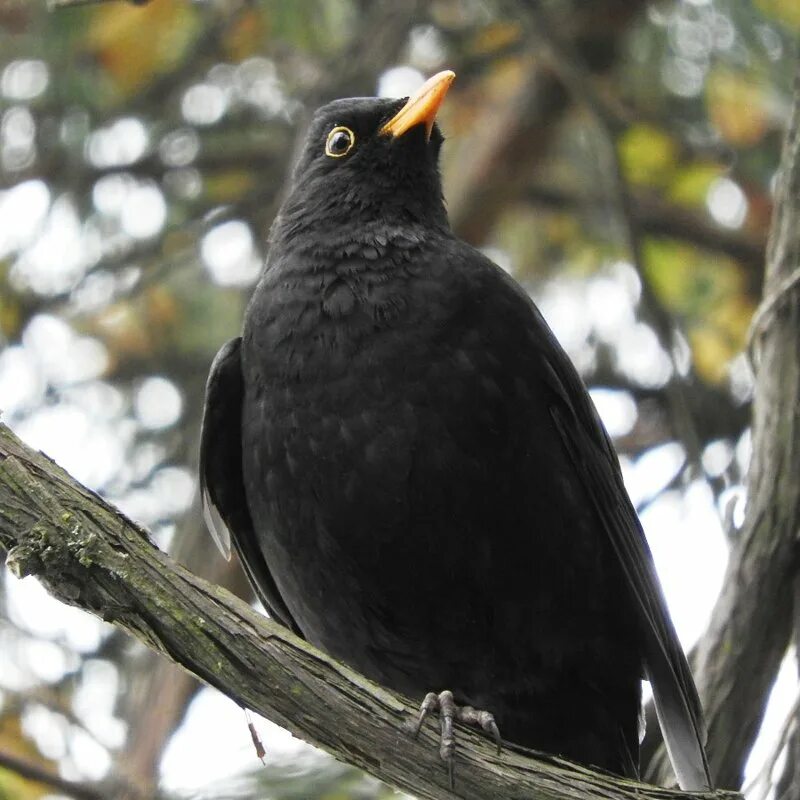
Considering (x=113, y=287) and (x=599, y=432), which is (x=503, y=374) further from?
(x=113, y=287)

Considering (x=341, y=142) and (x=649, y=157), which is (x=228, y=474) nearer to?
(x=341, y=142)

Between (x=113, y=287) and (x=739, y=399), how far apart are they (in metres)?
2.84

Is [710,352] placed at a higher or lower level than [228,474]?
higher

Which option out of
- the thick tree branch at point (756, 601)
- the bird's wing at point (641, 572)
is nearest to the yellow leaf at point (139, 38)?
the bird's wing at point (641, 572)

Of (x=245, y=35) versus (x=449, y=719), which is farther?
(x=245, y=35)

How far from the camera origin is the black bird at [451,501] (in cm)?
343

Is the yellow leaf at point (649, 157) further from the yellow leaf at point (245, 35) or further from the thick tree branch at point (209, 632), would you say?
the thick tree branch at point (209, 632)

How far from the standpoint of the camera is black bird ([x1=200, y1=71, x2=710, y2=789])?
3428 mm

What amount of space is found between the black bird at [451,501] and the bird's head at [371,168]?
0.64ft

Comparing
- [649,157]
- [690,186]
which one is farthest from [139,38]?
[690,186]

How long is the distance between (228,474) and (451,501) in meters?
0.88

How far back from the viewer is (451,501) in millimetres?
3414

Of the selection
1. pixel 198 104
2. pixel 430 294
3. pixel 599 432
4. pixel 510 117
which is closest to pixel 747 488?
pixel 599 432

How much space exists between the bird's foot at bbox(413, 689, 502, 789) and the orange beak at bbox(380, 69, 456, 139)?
1.93 meters
